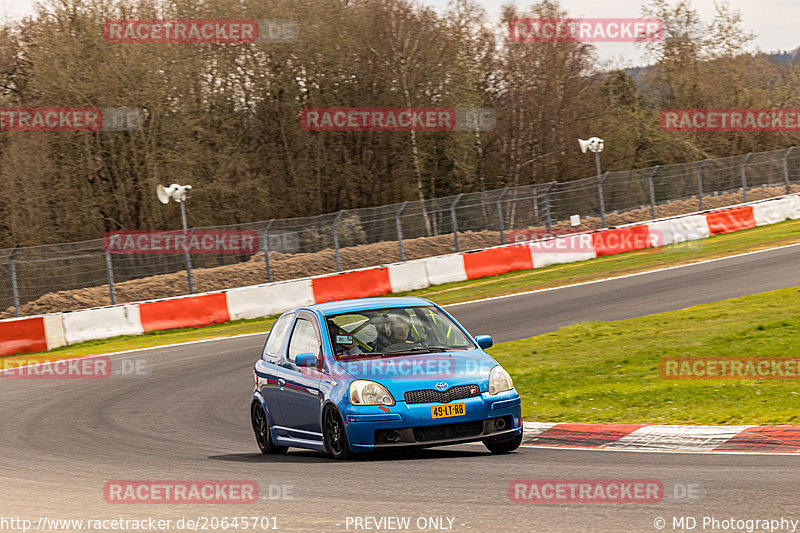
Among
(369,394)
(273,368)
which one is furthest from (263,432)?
(369,394)

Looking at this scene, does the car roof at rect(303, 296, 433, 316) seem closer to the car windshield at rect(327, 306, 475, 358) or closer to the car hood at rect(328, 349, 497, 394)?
the car windshield at rect(327, 306, 475, 358)

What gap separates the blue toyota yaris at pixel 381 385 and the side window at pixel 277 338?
0.06m

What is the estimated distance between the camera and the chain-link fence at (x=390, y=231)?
26094mm

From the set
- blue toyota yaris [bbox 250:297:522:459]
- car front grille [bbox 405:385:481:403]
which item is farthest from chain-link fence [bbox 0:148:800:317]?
car front grille [bbox 405:385:481:403]

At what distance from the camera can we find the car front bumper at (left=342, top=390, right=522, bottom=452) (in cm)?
855

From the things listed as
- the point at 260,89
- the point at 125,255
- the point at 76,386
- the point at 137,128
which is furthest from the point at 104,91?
the point at 76,386

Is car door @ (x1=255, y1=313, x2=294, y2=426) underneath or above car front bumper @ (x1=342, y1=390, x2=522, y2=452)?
above

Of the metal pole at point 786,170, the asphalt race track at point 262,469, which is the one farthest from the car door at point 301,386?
the metal pole at point 786,170

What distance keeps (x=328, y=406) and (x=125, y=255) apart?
19.0m

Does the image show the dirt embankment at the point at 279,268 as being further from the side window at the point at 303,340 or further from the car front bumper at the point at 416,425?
the car front bumper at the point at 416,425

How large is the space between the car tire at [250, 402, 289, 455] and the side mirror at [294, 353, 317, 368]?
135 centimetres

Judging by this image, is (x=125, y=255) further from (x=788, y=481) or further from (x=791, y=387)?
(x=788, y=481)

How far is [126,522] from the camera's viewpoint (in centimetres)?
654

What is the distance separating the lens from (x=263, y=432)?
10484 millimetres
